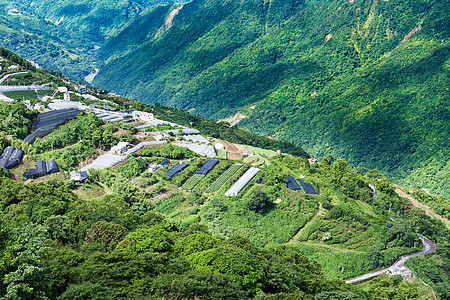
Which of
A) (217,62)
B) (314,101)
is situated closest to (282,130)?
(314,101)

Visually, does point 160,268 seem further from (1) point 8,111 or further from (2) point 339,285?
(1) point 8,111

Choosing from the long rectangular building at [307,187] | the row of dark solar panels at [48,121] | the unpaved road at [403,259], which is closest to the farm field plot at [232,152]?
the long rectangular building at [307,187]

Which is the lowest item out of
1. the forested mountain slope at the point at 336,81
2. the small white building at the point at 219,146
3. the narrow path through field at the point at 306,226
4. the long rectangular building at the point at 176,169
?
the forested mountain slope at the point at 336,81

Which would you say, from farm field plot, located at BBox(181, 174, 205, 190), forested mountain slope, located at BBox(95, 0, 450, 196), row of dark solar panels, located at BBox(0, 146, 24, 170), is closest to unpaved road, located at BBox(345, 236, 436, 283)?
farm field plot, located at BBox(181, 174, 205, 190)

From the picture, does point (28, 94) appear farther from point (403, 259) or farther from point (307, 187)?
point (403, 259)

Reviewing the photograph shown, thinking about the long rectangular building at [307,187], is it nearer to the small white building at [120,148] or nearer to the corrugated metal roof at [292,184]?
the corrugated metal roof at [292,184]
